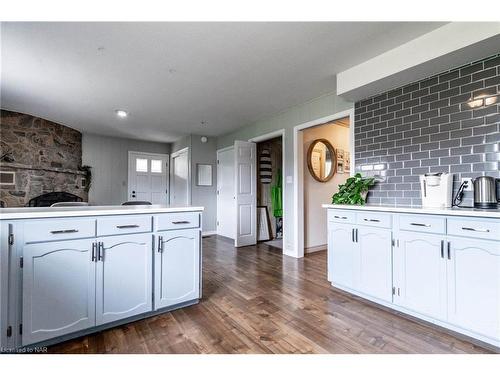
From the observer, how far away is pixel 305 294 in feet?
8.18

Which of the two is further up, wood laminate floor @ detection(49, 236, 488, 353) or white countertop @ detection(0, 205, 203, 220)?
white countertop @ detection(0, 205, 203, 220)

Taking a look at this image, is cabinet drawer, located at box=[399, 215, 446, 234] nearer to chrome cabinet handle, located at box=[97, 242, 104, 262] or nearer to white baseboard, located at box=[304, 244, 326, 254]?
white baseboard, located at box=[304, 244, 326, 254]

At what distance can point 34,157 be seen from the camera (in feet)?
14.6

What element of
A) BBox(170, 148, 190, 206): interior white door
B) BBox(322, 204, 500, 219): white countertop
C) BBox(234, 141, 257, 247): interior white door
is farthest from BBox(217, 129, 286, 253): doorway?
BBox(322, 204, 500, 219): white countertop

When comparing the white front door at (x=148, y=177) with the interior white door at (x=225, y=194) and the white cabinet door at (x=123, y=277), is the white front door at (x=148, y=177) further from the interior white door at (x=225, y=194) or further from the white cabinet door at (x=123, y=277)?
the white cabinet door at (x=123, y=277)

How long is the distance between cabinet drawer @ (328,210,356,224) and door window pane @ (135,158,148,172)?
5529mm

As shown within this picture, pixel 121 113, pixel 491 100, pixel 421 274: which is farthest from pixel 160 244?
pixel 121 113

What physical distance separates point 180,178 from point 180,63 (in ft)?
13.7

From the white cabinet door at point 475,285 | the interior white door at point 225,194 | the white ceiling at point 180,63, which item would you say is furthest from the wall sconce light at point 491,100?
the interior white door at point 225,194

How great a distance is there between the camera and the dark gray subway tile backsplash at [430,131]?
2062 mm

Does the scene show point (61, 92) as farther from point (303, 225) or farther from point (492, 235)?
point (492, 235)

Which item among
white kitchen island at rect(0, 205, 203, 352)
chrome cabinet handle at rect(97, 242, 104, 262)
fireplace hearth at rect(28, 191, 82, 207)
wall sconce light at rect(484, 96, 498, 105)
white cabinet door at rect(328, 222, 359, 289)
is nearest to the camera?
white kitchen island at rect(0, 205, 203, 352)

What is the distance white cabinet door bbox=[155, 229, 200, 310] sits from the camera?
6.66ft

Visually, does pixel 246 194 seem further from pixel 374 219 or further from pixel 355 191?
pixel 374 219
